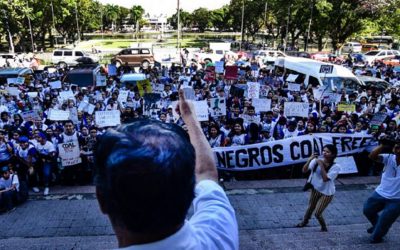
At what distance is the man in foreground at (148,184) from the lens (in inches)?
38.6

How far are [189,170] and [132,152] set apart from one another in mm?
184

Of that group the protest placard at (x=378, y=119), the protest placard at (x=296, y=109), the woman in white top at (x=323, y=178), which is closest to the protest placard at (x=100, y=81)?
the protest placard at (x=296, y=109)

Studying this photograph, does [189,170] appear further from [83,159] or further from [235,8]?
[235,8]

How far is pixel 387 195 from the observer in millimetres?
5262

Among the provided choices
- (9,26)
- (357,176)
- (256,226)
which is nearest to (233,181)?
(256,226)

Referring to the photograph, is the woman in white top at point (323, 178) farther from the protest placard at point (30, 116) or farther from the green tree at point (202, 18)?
the green tree at point (202, 18)

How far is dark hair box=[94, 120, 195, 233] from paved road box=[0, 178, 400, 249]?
476 cm

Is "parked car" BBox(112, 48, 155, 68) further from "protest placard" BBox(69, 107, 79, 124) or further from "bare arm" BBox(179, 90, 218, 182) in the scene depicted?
"bare arm" BBox(179, 90, 218, 182)

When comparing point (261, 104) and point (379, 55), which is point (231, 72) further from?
point (379, 55)

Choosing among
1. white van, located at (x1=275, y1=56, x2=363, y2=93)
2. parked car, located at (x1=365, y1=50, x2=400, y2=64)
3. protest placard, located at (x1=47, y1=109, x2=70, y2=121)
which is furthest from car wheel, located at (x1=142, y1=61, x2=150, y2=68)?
protest placard, located at (x1=47, y1=109, x2=70, y2=121)

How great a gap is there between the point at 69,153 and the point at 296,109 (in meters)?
6.39

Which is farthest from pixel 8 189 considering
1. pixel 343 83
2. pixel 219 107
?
pixel 343 83

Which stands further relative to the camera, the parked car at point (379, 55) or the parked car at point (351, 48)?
the parked car at point (351, 48)

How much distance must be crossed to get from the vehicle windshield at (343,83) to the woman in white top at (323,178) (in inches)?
459
